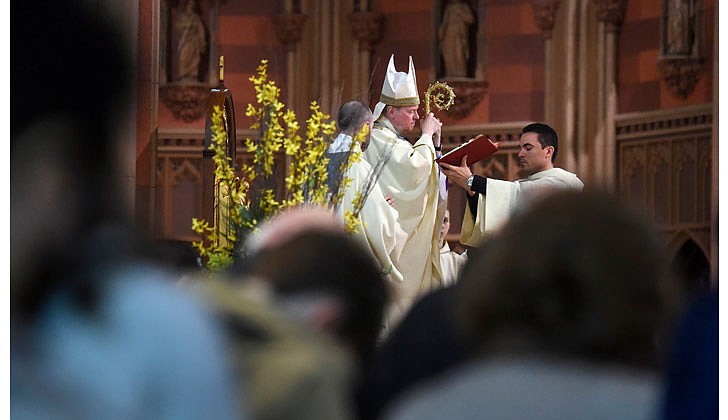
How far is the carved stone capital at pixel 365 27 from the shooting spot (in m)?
11.1

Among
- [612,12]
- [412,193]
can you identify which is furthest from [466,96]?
[412,193]

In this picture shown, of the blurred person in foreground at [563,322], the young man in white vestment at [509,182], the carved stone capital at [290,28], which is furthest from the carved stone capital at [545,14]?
the blurred person in foreground at [563,322]

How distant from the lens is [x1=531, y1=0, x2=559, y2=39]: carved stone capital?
10688 mm

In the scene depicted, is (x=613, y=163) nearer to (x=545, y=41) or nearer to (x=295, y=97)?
(x=545, y=41)

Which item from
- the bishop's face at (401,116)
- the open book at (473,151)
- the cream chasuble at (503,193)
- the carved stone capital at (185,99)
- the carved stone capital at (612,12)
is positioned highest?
the carved stone capital at (612,12)

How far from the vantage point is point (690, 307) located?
179 cm

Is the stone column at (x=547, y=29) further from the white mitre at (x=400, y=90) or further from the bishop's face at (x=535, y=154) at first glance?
the white mitre at (x=400, y=90)

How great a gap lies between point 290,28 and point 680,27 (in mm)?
3259

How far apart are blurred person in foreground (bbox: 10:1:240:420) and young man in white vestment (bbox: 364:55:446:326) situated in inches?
195

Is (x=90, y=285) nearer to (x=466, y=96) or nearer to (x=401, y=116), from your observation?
(x=401, y=116)

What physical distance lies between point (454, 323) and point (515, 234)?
216mm

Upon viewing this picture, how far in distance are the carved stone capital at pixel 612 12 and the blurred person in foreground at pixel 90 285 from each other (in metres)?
8.51

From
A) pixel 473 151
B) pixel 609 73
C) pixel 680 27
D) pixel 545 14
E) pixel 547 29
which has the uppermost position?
pixel 545 14

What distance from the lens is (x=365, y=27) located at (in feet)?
36.6
